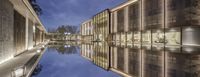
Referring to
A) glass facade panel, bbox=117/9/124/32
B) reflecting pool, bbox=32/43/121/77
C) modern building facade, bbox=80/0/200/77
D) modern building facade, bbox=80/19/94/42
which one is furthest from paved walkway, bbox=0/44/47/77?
modern building facade, bbox=80/19/94/42

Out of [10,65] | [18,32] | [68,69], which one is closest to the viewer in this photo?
[10,65]

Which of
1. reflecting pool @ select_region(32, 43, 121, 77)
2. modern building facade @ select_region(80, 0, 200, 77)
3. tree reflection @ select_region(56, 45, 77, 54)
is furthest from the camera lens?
tree reflection @ select_region(56, 45, 77, 54)

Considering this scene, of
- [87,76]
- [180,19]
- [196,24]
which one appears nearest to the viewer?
[87,76]

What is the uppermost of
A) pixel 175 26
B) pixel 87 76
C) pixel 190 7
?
pixel 190 7

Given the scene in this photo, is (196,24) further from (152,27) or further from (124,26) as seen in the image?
(124,26)

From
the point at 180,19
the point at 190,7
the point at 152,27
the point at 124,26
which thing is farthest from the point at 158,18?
the point at 124,26

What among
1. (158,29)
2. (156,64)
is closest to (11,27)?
(156,64)

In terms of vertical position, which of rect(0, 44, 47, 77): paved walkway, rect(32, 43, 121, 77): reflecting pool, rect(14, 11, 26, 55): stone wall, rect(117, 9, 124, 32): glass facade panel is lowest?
rect(32, 43, 121, 77): reflecting pool

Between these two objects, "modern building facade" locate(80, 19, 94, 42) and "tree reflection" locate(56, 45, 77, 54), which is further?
"modern building facade" locate(80, 19, 94, 42)

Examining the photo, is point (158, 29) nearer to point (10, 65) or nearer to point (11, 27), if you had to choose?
point (11, 27)

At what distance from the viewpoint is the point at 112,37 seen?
9294 centimetres

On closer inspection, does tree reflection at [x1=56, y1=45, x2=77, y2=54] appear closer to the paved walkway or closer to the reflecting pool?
the reflecting pool

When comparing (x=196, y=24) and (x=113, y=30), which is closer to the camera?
(x=196, y=24)

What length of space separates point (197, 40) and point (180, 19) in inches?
216
